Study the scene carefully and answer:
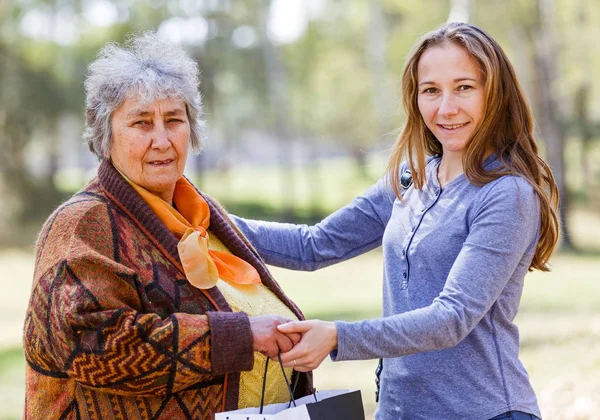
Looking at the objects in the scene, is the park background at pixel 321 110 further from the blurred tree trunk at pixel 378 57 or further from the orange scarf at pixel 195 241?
the orange scarf at pixel 195 241

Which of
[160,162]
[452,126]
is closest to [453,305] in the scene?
[452,126]

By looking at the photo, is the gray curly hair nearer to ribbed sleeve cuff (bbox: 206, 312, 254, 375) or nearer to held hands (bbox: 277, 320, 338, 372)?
ribbed sleeve cuff (bbox: 206, 312, 254, 375)

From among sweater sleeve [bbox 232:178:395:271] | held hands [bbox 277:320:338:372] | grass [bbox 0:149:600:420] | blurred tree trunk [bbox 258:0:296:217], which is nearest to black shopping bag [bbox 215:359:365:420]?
held hands [bbox 277:320:338:372]

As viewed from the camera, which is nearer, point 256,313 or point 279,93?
point 256,313

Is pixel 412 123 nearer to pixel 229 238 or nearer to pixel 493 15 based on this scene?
pixel 229 238

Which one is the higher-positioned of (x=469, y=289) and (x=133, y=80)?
(x=133, y=80)

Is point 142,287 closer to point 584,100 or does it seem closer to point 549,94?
point 549,94

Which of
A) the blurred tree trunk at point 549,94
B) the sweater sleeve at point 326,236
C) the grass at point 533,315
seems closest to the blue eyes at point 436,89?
the sweater sleeve at point 326,236

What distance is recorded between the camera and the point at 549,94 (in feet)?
66.1

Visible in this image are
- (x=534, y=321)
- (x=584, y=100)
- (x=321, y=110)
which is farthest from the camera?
(x=321, y=110)

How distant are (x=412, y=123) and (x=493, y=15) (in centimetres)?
→ 1622

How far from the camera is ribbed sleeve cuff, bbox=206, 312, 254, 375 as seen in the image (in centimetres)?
254

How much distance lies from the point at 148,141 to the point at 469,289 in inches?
46.2

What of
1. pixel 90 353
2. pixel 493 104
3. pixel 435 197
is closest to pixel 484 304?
pixel 435 197
